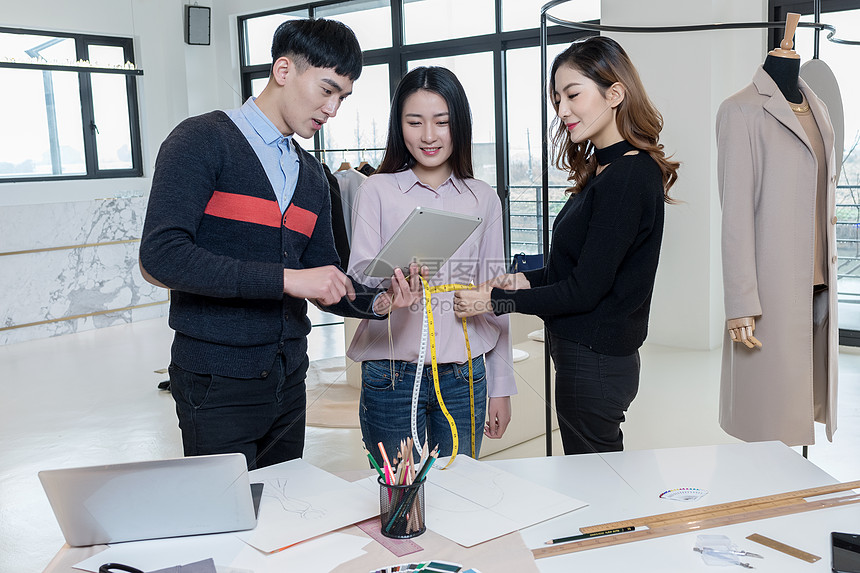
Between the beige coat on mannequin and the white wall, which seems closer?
the beige coat on mannequin

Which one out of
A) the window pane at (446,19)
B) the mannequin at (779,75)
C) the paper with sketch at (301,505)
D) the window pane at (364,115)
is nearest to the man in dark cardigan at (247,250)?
the paper with sketch at (301,505)

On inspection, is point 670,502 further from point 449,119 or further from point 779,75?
point 779,75

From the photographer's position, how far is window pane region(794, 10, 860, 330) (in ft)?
15.1

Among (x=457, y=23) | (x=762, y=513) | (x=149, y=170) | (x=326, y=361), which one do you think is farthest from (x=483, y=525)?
(x=149, y=170)

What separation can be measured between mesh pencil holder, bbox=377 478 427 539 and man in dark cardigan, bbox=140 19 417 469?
42 cm

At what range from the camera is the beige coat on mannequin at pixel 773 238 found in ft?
6.36

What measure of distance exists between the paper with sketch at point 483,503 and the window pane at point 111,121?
22.1 feet

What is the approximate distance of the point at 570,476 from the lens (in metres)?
1.50

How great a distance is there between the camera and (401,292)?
1.65 m

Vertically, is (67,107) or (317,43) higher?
(67,107)

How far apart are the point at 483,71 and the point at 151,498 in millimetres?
5610

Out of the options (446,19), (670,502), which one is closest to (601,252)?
(670,502)

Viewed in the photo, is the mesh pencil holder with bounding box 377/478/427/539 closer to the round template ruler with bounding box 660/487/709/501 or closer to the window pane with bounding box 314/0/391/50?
the round template ruler with bounding box 660/487/709/501

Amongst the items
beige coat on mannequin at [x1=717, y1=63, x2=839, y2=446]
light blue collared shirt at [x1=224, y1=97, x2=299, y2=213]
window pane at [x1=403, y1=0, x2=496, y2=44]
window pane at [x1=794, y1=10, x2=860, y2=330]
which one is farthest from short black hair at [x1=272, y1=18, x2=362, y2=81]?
window pane at [x1=403, y1=0, x2=496, y2=44]
